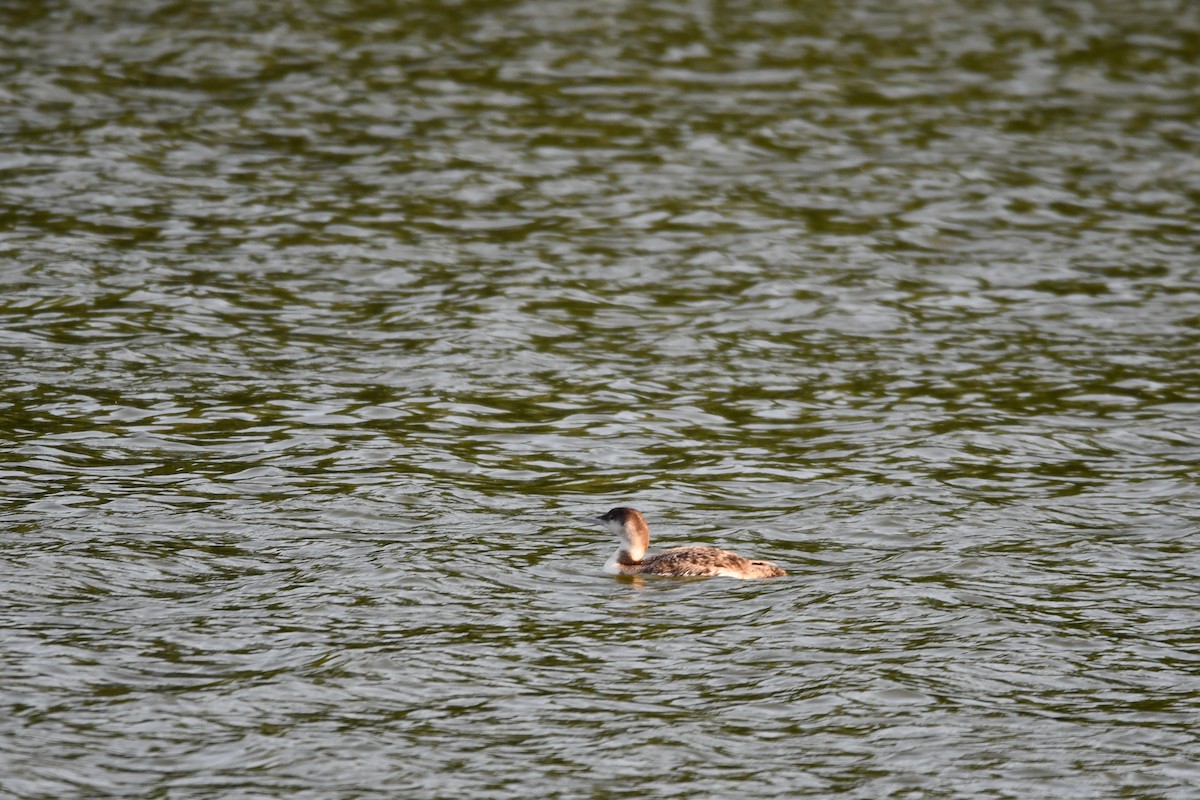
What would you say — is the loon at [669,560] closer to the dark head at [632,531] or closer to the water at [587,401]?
the dark head at [632,531]

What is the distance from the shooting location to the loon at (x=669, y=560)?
13.3m

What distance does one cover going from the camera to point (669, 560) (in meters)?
13.5

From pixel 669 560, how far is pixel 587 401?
4.39 m

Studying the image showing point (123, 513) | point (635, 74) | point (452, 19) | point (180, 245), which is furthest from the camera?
point (452, 19)

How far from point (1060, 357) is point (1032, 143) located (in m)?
8.80

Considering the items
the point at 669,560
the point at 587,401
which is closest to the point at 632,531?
the point at 669,560

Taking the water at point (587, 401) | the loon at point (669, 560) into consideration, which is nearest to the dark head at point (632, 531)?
the loon at point (669, 560)

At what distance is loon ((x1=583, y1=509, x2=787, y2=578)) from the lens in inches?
Result: 524

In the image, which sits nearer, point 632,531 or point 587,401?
point 632,531

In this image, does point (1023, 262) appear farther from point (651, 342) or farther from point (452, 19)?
point (452, 19)

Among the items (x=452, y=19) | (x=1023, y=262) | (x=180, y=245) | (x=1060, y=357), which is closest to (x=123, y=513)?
(x=180, y=245)

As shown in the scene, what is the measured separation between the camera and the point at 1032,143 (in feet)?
89.0

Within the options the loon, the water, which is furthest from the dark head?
the water

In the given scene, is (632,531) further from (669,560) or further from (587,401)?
(587,401)
